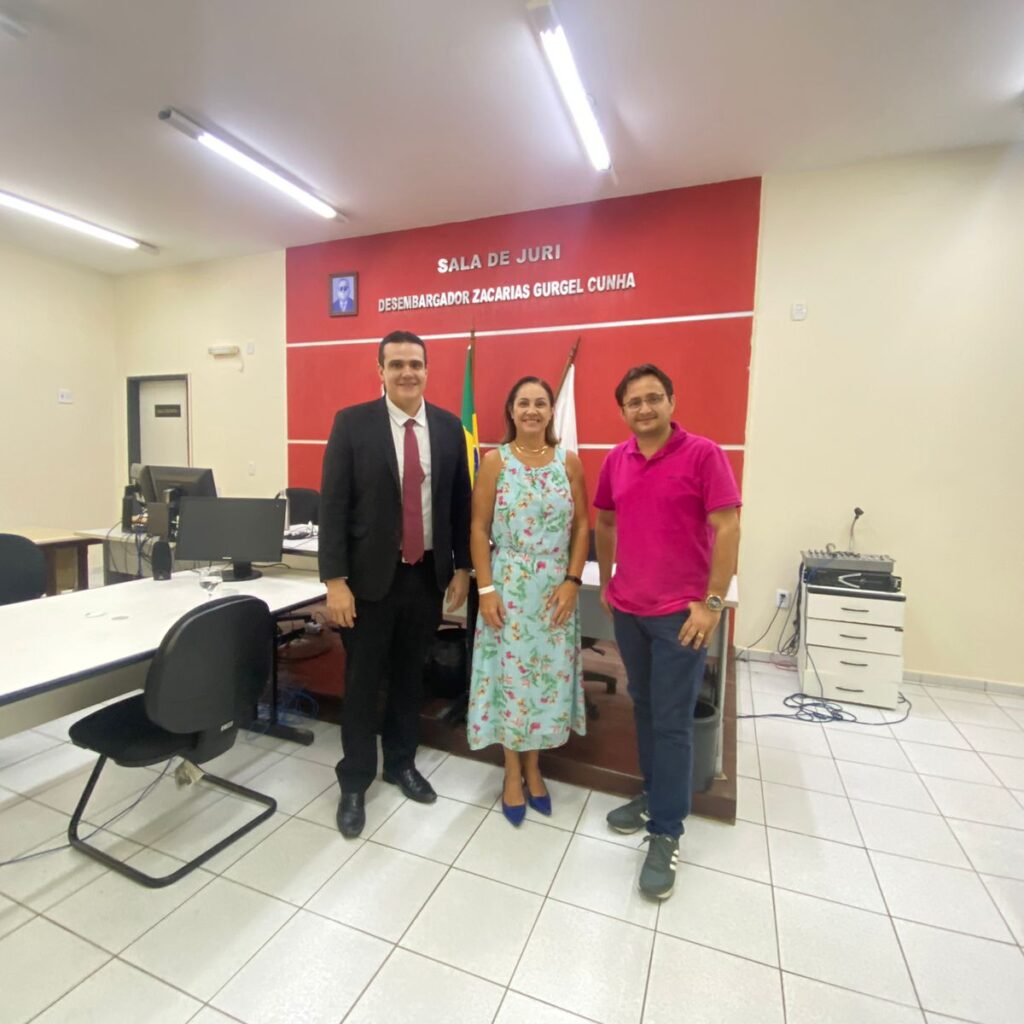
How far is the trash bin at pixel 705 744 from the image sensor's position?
6.84 feet

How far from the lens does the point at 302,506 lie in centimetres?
441

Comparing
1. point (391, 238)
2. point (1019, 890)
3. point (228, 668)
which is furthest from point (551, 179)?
point (1019, 890)

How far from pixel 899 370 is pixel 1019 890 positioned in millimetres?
2682

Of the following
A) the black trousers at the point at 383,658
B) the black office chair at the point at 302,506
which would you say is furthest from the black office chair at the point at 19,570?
the black office chair at the point at 302,506

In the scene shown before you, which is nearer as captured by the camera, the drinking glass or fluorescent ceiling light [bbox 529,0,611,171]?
fluorescent ceiling light [bbox 529,0,611,171]

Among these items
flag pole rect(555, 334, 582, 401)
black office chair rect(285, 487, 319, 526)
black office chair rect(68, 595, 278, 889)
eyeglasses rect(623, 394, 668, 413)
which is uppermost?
flag pole rect(555, 334, 582, 401)

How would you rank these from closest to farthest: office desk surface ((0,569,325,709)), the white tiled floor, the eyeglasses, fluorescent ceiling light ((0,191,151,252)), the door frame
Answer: the white tiled floor → office desk surface ((0,569,325,709)) → the eyeglasses → fluorescent ceiling light ((0,191,151,252)) → the door frame

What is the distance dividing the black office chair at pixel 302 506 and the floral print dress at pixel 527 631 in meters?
2.75

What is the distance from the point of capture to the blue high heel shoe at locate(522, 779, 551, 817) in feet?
6.95

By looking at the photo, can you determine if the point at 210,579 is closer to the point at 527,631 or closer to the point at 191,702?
the point at 191,702

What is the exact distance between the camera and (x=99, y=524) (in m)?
6.04

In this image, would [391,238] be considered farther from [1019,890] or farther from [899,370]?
[1019,890]

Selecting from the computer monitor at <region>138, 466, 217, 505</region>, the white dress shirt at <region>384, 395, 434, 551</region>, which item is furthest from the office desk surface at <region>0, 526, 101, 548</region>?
the white dress shirt at <region>384, 395, 434, 551</region>

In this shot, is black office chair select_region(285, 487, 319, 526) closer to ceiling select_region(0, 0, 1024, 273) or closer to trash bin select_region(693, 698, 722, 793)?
ceiling select_region(0, 0, 1024, 273)
